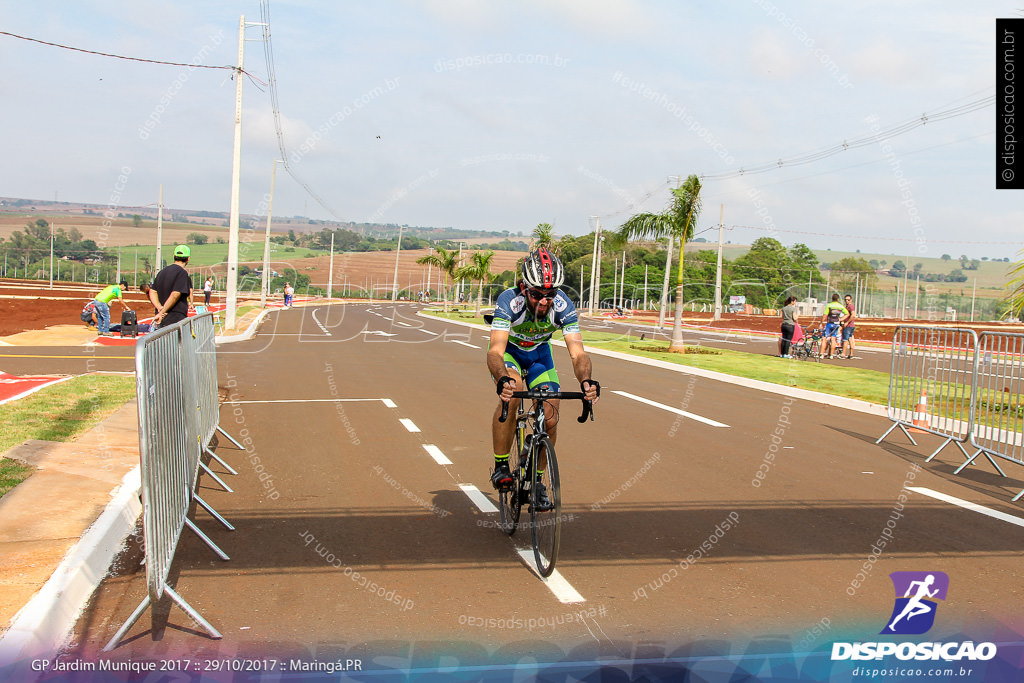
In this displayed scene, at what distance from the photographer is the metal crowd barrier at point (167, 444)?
4.11m

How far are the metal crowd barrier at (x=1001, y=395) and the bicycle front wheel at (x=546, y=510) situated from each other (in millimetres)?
5779

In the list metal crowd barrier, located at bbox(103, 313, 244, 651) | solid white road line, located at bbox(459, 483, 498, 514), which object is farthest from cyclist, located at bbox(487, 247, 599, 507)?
metal crowd barrier, located at bbox(103, 313, 244, 651)

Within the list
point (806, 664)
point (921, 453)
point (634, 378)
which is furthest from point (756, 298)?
point (806, 664)

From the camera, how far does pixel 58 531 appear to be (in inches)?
215

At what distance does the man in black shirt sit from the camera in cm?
1097

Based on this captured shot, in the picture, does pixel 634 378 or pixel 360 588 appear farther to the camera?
pixel 634 378

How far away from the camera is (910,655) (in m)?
4.21

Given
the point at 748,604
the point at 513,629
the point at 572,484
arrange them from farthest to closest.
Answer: the point at 572,484, the point at 748,604, the point at 513,629

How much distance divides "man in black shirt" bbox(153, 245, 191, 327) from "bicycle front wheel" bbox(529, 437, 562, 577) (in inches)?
281

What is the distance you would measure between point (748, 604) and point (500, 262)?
257 feet

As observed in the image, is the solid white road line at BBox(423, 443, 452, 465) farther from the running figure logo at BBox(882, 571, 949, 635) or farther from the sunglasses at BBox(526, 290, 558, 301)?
the running figure logo at BBox(882, 571, 949, 635)

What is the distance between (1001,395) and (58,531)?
914 cm

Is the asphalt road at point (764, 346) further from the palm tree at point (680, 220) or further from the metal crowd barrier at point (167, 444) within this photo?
the metal crowd barrier at point (167, 444)

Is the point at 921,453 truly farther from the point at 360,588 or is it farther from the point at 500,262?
the point at 500,262
